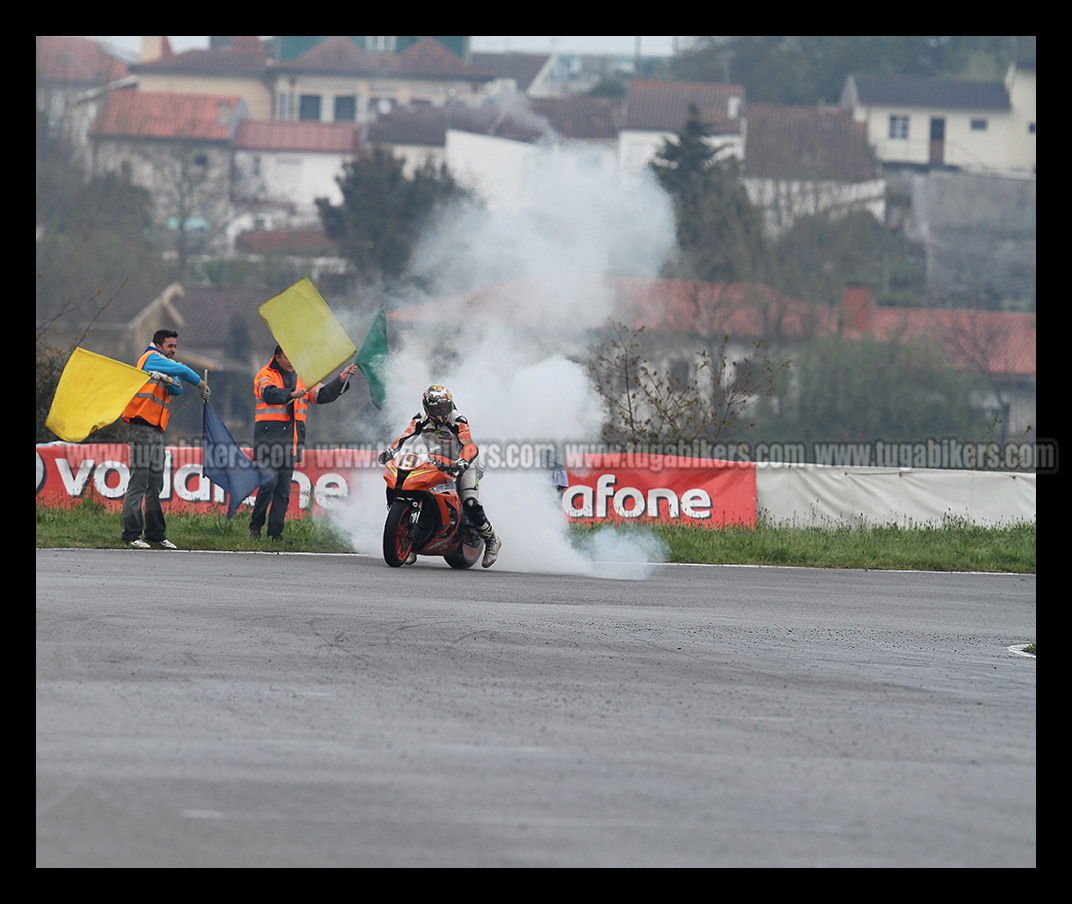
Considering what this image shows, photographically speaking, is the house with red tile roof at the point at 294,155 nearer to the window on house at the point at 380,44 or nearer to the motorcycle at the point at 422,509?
the window on house at the point at 380,44

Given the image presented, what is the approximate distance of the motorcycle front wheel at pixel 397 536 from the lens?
42.8ft

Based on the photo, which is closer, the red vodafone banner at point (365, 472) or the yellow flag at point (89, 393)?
the yellow flag at point (89, 393)

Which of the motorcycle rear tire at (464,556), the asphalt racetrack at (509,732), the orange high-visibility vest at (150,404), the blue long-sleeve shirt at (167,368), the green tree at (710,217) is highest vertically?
the green tree at (710,217)

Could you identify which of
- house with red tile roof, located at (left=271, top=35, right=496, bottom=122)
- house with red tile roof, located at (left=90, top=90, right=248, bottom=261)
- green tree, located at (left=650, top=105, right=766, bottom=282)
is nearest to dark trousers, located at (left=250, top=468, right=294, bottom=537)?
green tree, located at (left=650, top=105, right=766, bottom=282)

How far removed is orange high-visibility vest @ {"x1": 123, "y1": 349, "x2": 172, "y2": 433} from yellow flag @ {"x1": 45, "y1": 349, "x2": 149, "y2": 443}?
6 centimetres

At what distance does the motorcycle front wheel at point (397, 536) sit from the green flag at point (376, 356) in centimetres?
244

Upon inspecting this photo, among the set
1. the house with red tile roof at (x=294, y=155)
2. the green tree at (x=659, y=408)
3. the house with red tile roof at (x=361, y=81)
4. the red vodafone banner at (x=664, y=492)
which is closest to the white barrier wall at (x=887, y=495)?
the red vodafone banner at (x=664, y=492)

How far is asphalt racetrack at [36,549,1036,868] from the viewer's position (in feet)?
16.9

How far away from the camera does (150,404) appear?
13945 mm

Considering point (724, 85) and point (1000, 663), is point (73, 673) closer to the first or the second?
point (1000, 663)

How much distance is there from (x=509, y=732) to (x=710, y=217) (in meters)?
52.3

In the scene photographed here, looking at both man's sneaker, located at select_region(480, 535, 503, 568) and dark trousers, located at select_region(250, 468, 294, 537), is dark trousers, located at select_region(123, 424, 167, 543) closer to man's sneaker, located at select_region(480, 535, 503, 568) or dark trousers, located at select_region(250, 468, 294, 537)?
dark trousers, located at select_region(250, 468, 294, 537)

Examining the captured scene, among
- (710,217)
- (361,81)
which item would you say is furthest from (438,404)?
(361,81)

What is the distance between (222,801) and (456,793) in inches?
36.3
